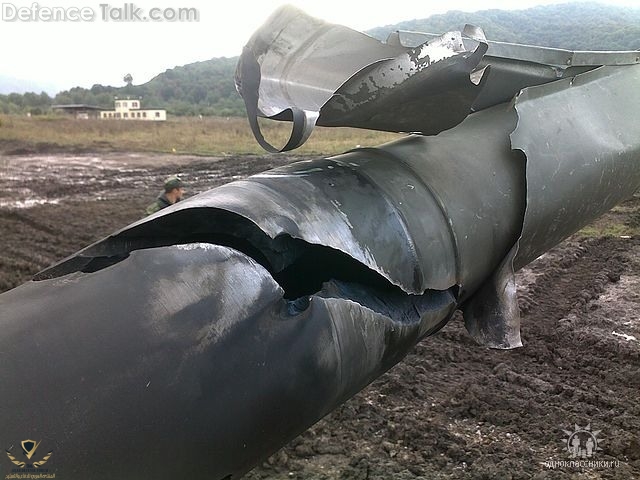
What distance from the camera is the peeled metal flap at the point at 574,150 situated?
1.82m

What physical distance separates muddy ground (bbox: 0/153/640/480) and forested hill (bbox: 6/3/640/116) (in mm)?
16919

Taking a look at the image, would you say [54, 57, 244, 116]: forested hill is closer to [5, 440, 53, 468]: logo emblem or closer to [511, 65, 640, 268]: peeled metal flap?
[511, 65, 640, 268]: peeled metal flap

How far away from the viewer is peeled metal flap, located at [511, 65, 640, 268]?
1.82 m

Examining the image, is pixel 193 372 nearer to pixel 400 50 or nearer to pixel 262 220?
pixel 262 220

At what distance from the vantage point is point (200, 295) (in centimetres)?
114

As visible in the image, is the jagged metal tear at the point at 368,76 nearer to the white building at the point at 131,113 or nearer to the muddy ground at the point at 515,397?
the muddy ground at the point at 515,397

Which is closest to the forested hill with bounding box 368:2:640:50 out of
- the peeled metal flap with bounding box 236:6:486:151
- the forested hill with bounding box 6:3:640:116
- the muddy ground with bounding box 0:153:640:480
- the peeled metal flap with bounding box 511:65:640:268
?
the forested hill with bounding box 6:3:640:116

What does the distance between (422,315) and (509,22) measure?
41.7m

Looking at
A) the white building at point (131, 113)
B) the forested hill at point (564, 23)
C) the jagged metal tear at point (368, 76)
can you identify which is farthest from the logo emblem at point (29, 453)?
the white building at point (131, 113)

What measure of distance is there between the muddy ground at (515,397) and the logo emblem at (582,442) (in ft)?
0.09

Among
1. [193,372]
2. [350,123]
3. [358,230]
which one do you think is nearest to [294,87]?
[350,123]

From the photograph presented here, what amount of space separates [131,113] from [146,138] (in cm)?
2591

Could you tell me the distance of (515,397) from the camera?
13.6 ft
